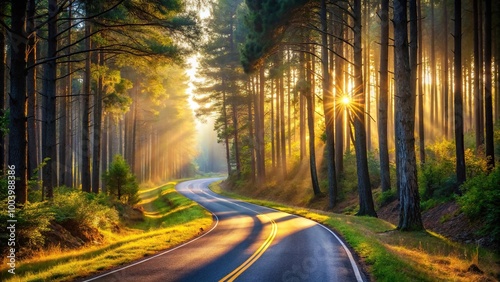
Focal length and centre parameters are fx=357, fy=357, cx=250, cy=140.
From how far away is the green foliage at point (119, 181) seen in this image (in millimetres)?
23919

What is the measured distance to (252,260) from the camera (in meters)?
9.41

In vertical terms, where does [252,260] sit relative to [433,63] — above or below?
below

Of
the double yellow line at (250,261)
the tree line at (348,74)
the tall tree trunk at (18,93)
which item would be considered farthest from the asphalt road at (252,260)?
the tree line at (348,74)

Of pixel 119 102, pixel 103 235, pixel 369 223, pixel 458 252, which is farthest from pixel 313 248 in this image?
pixel 119 102

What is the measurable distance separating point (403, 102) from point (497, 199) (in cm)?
447

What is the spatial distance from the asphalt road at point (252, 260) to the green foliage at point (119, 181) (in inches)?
467

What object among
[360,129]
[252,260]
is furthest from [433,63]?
[252,260]

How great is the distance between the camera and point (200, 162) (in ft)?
513

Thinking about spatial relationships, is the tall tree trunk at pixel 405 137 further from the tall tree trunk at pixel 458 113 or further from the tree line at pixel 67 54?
the tree line at pixel 67 54

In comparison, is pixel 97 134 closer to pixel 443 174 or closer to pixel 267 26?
pixel 267 26

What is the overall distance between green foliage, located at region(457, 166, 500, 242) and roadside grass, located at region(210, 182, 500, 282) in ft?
3.30

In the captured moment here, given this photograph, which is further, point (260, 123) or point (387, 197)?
point (260, 123)

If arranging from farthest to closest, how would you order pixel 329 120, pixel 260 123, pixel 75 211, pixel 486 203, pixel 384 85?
pixel 260 123 → pixel 329 120 → pixel 384 85 → pixel 75 211 → pixel 486 203

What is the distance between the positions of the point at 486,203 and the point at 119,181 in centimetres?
2101
